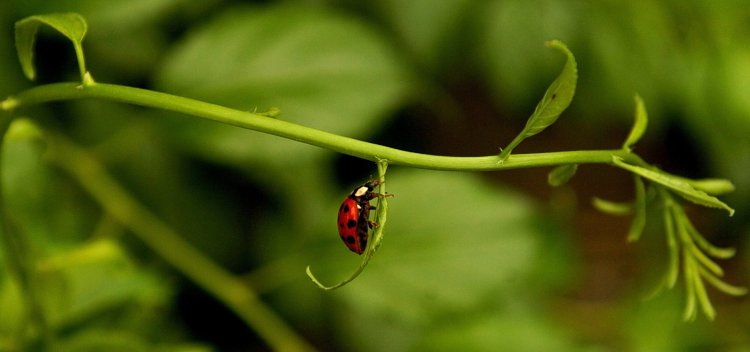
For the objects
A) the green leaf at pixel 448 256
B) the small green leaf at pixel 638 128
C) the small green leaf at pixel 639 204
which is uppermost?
the green leaf at pixel 448 256

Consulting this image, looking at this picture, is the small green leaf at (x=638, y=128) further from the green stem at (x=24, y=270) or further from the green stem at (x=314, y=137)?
the green stem at (x=24, y=270)

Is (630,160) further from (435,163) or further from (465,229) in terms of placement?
(465,229)

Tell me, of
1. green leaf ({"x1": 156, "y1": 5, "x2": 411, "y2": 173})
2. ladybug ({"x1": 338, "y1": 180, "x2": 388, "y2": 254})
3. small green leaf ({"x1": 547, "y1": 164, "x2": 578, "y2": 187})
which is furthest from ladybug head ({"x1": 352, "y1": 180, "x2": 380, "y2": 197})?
green leaf ({"x1": 156, "y1": 5, "x2": 411, "y2": 173})

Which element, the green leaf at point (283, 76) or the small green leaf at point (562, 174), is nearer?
the small green leaf at point (562, 174)

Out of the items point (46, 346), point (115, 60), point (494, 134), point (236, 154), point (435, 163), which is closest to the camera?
point (435, 163)

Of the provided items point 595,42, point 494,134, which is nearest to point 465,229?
point 595,42

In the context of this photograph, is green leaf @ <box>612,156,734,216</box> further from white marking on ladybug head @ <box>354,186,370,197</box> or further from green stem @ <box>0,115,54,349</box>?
green stem @ <box>0,115,54,349</box>

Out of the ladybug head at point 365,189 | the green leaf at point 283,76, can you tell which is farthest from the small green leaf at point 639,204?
the green leaf at point 283,76
